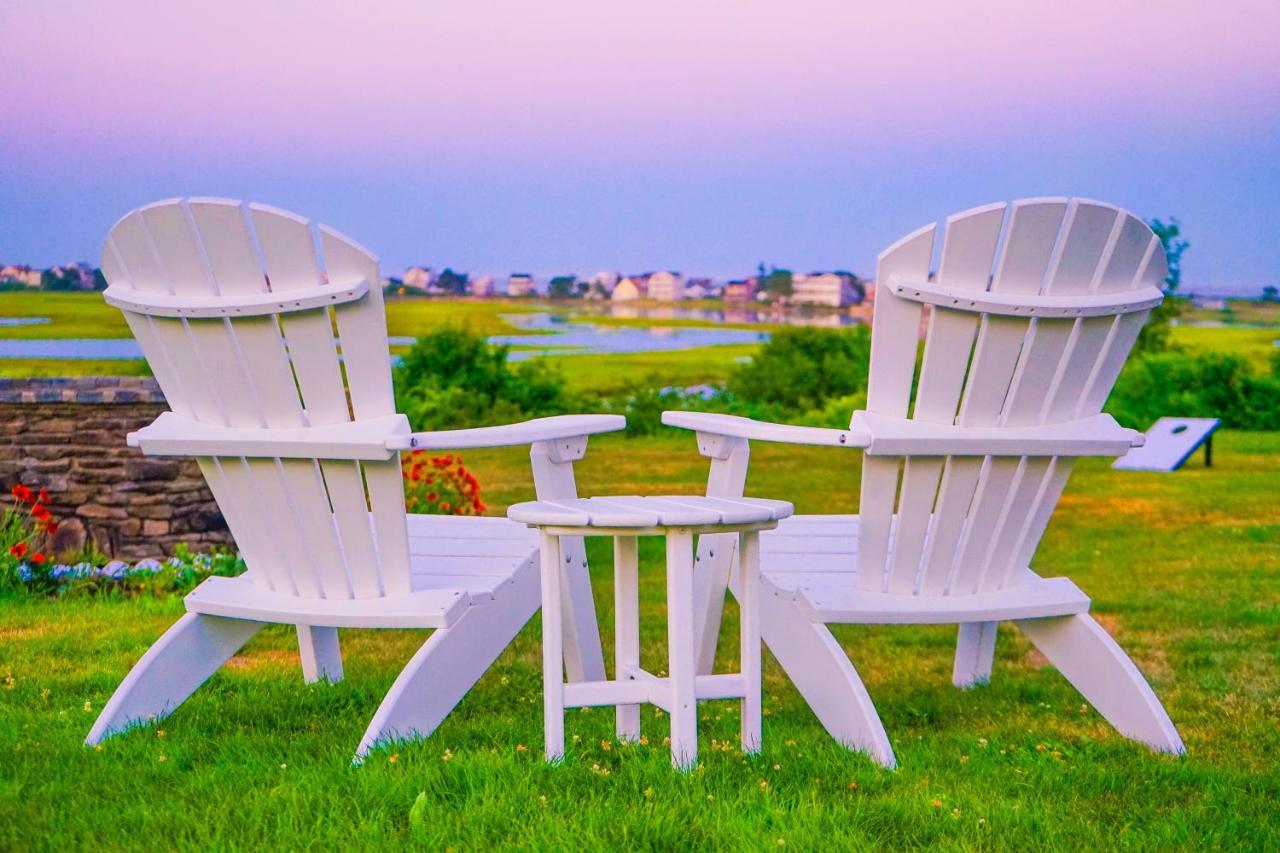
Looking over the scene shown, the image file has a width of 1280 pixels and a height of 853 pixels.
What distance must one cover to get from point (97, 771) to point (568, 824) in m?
0.99

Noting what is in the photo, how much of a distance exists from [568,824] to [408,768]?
0.40 metres

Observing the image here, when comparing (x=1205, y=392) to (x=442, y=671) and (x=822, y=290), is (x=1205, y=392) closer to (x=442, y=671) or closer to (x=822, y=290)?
(x=822, y=290)

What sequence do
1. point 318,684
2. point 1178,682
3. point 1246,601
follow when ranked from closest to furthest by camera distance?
point 318,684 < point 1178,682 < point 1246,601

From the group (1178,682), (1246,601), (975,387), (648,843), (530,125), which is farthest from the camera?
(530,125)

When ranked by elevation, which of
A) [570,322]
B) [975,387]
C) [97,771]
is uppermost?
[975,387]

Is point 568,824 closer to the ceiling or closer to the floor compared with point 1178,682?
closer to the ceiling

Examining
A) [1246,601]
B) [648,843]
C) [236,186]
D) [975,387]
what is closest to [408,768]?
[648,843]

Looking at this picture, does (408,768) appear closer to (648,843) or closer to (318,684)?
(648,843)

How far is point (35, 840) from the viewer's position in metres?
2.07

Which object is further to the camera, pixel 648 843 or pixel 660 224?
pixel 660 224

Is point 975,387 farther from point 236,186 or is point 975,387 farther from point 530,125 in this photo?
point 530,125

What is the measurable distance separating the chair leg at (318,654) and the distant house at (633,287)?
1047 cm

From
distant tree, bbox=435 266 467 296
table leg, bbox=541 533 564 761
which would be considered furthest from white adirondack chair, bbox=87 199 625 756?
distant tree, bbox=435 266 467 296

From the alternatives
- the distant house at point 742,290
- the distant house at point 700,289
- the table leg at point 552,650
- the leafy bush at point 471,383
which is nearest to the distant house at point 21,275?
the leafy bush at point 471,383
